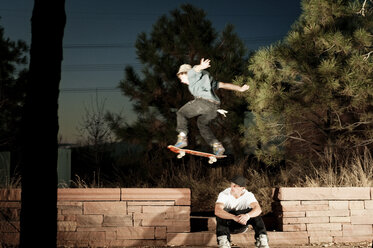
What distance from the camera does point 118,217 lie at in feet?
20.1

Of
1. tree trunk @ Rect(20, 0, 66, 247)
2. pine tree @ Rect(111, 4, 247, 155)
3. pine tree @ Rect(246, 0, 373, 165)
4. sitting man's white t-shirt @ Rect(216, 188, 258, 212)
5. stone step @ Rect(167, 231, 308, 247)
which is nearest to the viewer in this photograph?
tree trunk @ Rect(20, 0, 66, 247)

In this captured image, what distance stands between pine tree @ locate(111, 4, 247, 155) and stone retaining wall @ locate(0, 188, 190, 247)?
4502mm

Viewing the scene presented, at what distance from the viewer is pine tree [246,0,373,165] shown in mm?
8078

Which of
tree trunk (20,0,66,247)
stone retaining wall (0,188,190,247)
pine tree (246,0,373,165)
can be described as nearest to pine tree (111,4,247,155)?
pine tree (246,0,373,165)

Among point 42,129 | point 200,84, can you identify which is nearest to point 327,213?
point 200,84

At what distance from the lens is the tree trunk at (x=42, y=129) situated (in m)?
3.68

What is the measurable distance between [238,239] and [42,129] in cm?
345

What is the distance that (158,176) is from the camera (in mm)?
10680

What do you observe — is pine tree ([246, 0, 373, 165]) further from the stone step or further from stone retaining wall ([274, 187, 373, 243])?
the stone step

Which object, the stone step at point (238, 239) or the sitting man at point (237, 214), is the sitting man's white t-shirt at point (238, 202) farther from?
the stone step at point (238, 239)

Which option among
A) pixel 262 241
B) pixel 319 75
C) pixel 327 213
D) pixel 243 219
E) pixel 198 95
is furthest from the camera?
pixel 319 75

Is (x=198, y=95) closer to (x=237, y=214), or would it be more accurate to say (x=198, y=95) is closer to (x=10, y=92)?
(x=237, y=214)

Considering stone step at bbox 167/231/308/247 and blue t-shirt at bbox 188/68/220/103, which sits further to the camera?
stone step at bbox 167/231/308/247

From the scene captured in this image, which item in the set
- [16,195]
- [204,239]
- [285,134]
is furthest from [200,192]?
[16,195]
